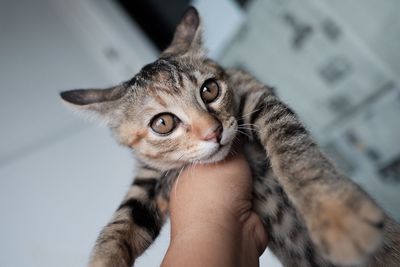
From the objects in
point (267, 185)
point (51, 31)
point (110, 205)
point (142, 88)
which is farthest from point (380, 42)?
point (51, 31)

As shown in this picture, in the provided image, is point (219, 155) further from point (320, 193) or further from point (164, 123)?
point (320, 193)

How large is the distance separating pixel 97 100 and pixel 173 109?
0.24m

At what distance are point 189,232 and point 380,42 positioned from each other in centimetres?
135

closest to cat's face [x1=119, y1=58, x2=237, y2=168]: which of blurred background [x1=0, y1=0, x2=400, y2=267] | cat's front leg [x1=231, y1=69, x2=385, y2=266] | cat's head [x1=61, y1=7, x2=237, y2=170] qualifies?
cat's head [x1=61, y1=7, x2=237, y2=170]

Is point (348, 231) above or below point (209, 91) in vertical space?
below

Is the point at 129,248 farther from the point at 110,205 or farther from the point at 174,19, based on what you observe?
the point at 174,19

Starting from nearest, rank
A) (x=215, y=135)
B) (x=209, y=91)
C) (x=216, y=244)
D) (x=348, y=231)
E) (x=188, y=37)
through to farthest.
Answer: (x=348, y=231)
(x=216, y=244)
(x=215, y=135)
(x=209, y=91)
(x=188, y=37)

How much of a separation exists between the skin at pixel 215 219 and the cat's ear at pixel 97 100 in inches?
11.1

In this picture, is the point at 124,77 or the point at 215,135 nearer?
the point at 215,135

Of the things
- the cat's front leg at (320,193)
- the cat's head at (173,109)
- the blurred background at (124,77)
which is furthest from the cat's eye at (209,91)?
the blurred background at (124,77)

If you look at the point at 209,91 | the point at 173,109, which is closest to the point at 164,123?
the point at 173,109

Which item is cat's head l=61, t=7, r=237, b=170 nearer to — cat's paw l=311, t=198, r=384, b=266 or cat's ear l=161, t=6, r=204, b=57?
cat's ear l=161, t=6, r=204, b=57

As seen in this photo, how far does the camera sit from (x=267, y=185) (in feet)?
3.27

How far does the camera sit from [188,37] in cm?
119
